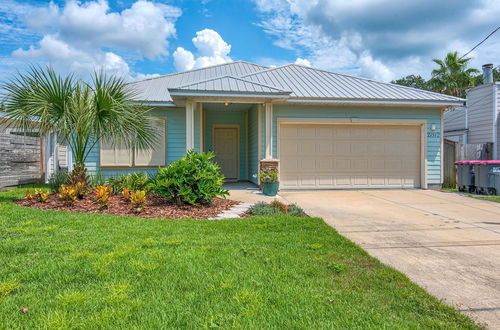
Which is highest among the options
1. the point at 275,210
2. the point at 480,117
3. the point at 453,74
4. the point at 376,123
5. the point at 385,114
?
the point at 453,74

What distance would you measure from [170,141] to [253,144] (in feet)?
9.65

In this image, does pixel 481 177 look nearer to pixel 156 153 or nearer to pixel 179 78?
Answer: pixel 156 153

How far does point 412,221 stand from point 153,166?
8.01 metres

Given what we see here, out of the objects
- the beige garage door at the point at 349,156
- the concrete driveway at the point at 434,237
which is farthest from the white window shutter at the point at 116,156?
the concrete driveway at the point at 434,237

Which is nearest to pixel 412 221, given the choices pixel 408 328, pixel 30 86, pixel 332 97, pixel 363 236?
pixel 363 236

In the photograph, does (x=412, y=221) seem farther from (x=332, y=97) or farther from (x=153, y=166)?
(x=153, y=166)

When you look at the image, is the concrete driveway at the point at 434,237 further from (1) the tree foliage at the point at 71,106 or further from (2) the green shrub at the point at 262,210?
(1) the tree foliage at the point at 71,106

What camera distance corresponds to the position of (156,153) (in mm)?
10758

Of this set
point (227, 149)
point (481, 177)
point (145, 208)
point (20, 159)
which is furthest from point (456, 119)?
point (20, 159)

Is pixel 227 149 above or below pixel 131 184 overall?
above

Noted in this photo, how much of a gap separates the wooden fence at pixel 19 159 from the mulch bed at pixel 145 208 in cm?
356

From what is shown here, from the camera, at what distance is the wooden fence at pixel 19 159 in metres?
9.51

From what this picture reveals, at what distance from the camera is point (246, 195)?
8938 millimetres

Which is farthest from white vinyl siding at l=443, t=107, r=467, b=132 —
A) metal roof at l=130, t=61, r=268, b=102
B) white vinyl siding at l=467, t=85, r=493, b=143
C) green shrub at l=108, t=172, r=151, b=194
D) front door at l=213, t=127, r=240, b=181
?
green shrub at l=108, t=172, r=151, b=194
